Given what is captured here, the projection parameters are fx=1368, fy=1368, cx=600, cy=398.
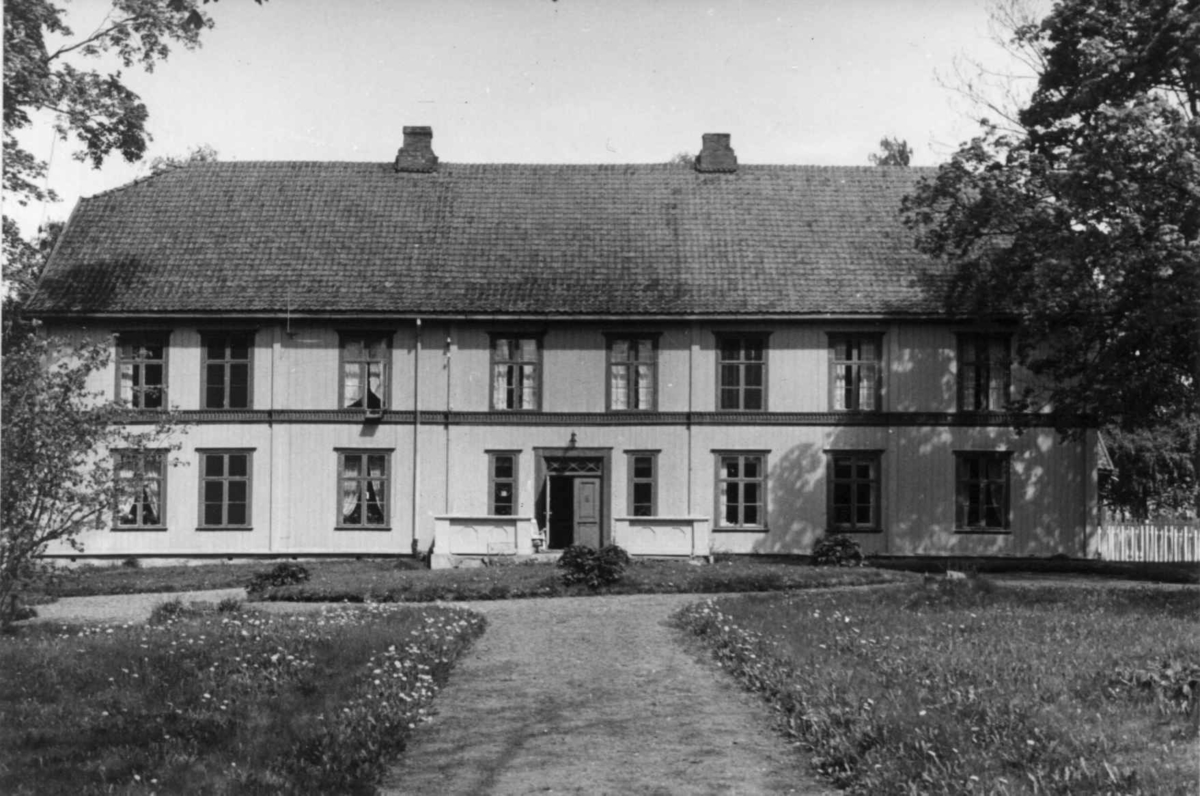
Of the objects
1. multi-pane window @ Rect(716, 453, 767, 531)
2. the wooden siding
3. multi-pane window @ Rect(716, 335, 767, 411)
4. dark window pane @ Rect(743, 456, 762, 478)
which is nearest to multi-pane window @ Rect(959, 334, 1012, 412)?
the wooden siding

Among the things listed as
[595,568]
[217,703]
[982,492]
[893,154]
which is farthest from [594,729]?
[893,154]

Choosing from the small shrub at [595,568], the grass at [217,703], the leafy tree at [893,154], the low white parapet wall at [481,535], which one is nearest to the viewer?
the grass at [217,703]

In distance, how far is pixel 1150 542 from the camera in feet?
130

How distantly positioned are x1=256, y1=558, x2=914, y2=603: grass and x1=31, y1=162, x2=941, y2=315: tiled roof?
802 centimetres

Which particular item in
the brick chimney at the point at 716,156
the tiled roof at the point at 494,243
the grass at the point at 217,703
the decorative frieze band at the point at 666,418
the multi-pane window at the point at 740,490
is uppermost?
the brick chimney at the point at 716,156

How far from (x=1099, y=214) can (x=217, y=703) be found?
17927 mm

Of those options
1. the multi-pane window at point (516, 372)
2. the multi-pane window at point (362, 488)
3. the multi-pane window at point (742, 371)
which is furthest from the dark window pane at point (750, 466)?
the multi-pane window at point (362, 488)

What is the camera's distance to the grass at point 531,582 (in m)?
23.2

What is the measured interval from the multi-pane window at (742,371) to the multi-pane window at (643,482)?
7.27ft

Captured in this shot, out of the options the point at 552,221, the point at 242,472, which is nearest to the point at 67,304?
the point at 242,472

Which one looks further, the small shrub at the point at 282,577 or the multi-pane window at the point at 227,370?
the multi-pane window at the point at 227,370

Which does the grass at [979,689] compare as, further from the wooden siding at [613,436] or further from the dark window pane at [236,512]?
the dark window pane at [236,512]

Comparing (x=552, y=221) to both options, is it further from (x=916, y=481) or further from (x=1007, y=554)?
(x=1007, y=554)

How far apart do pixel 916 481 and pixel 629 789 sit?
25206 millimetres
